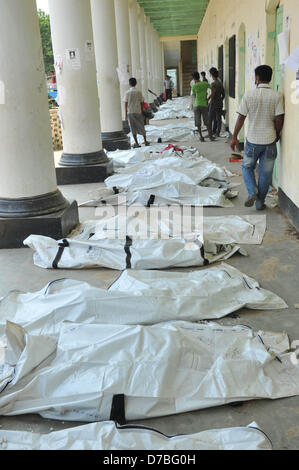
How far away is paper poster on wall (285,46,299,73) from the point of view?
15.9ft

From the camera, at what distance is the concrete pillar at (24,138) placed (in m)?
4.78

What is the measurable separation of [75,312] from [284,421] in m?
1.48

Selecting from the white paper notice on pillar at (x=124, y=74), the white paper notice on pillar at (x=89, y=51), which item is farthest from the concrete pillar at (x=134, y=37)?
the white paper notice on pillar at (x=89, y=51)

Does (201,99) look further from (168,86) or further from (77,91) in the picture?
(168,86)

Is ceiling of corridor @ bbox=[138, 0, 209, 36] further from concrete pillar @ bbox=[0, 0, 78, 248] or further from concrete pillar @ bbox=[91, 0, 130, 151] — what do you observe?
concrete pillar @ bbox=[0, 0, 78, 248]

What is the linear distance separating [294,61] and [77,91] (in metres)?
3.94

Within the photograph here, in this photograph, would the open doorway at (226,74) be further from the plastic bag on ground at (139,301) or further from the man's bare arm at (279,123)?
the plastic bag on ground at (139,301)

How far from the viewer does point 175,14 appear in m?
24.6

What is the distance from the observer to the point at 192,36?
112 feet

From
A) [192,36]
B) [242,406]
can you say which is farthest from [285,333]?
[192,36]

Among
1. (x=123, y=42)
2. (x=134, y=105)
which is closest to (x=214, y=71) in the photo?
(x=134, y=105)

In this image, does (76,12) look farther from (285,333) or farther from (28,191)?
(285,333)

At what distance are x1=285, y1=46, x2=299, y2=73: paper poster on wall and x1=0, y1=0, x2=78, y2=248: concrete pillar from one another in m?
2.60

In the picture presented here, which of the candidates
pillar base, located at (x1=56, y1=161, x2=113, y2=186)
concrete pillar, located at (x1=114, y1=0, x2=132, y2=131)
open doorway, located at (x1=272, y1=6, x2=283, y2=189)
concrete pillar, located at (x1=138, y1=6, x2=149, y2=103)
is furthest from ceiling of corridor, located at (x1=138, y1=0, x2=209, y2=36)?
open doorway, located at (x1=272, y1=6, x2=283, y2=189)
